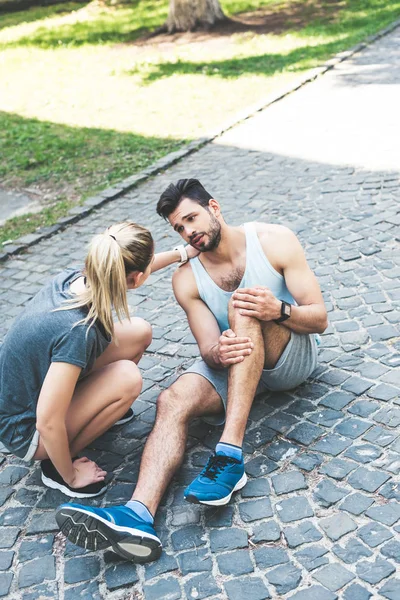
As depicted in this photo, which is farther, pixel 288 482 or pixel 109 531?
pixel 288 482

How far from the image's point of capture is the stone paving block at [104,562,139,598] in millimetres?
3197

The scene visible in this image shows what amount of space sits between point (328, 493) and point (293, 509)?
206 mm

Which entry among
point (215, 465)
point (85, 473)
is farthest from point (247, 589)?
point (85, 473)

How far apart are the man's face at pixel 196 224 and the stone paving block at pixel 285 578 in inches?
74.3

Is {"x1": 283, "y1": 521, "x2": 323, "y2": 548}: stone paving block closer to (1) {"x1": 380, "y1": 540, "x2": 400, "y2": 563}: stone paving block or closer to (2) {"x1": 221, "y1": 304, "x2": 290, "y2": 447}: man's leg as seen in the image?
(1) {"x1": 380, "y1": 540, "x2": 400, "y2": 563}: stone paving block

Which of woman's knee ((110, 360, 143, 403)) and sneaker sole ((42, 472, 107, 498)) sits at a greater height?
woman's knee ((110, 360, 143, 403))

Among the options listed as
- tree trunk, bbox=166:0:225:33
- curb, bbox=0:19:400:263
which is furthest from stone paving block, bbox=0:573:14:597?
tree trunk, bbox=166:0:225:33

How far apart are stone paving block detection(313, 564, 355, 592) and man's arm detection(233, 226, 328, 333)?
134 centimetres

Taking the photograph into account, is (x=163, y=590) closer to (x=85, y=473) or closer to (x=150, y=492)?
(x=150, y=492)

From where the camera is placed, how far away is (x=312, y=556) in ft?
10.5

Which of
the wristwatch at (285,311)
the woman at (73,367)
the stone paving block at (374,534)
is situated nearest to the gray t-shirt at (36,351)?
the woman at (73,367)

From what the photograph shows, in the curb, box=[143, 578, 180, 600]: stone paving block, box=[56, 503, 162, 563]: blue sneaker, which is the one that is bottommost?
the curb

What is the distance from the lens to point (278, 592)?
120 inches

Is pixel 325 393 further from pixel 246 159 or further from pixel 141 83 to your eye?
pixel 141 83
